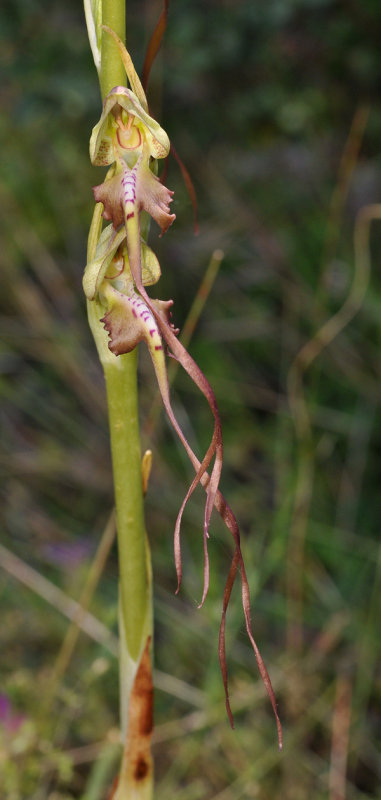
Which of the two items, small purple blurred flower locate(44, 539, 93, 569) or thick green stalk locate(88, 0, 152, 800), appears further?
small purple blurred flower locate(44, 539, 93, 569)

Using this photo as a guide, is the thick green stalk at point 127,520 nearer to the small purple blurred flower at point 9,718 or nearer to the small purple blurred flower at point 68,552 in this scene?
the small purple blurred flower at point 9,718

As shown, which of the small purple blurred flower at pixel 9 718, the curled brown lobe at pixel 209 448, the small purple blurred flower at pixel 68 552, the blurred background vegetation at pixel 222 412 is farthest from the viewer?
the small purple blurred flower at pixel 68 552

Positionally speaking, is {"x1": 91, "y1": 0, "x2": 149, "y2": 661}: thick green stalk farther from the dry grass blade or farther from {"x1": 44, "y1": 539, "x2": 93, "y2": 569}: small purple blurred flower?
{"x1": 44, "y1": 539, "x2": 93, "y2": 569}: small purple blurred flower

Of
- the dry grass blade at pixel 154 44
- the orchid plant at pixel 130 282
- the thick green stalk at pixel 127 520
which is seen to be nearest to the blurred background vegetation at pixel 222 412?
the thick green stalk at pixel 127 520

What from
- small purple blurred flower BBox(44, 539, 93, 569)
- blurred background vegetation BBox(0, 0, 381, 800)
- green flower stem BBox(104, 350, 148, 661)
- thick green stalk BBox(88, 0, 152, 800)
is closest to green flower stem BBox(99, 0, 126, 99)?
thick green stalk BBox(88, 0, 152, 800)

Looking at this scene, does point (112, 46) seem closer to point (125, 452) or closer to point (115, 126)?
point (115, 126)

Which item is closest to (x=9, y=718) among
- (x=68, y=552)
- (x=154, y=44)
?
(x=68, y=552)

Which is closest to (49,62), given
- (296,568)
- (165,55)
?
(165,55)
